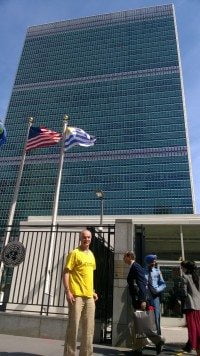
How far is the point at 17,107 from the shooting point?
13588 cm

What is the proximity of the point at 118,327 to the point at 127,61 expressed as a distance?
13608 cm

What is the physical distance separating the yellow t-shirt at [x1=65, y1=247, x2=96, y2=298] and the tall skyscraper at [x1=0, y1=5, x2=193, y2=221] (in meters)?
98.2

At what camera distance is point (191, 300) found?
20.1 feet

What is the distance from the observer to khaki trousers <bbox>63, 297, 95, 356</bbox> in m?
4.51

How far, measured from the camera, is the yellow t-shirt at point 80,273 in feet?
15.8

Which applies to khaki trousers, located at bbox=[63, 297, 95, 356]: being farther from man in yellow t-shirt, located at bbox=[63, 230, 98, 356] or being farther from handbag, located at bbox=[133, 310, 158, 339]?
handbag, located at bbox=[133, 310, 158, 339]

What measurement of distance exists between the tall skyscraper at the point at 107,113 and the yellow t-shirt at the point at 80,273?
98161mm

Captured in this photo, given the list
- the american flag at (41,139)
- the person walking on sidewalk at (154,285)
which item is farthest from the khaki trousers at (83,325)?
the american flag at (41,139)

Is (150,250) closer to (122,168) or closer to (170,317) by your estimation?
(170,317)

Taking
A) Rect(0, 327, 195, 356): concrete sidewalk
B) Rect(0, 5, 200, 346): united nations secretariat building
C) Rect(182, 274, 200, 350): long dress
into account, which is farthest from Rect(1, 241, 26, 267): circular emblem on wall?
Rect(0, 5, 200, 346): united nations secretariat building

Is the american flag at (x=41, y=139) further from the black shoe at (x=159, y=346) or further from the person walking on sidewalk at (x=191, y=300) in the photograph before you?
the black shoe at (x=159, y=346)

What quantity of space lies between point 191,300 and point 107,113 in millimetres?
122093

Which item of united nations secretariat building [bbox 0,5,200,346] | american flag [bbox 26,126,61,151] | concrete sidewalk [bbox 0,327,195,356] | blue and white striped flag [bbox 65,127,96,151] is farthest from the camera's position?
united nations secretariat building [bbox 0,5,200,346]

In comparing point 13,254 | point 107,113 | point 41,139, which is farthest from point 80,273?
point 107,113
